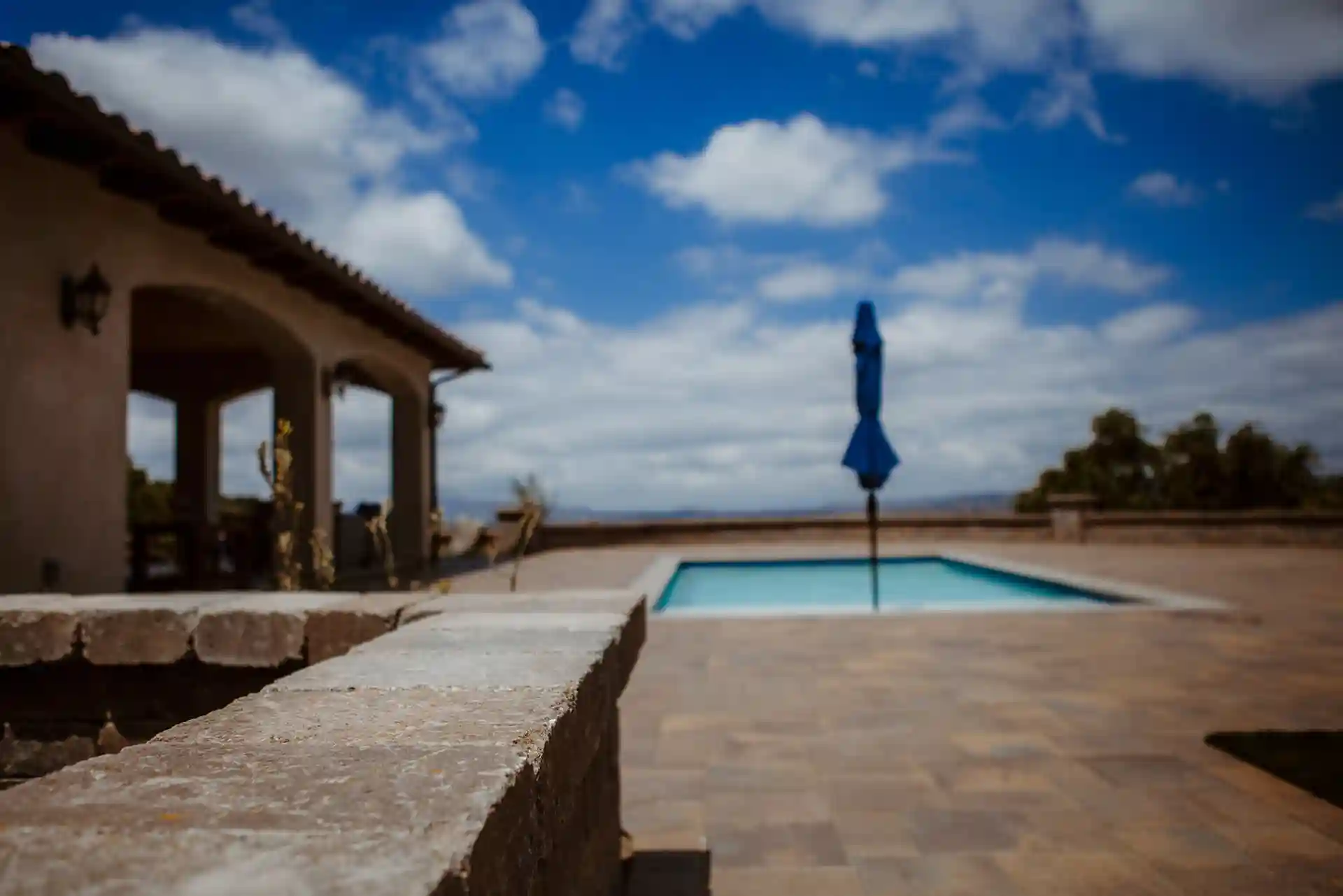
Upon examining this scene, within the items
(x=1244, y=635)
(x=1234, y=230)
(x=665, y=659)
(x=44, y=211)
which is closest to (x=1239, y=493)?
(x=1234, y=230)

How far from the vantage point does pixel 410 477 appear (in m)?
12.7

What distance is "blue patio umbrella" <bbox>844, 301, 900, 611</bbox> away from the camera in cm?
859

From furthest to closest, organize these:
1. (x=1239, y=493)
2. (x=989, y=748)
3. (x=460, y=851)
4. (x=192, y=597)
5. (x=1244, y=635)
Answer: (x=1239, y=493) < (x=1244, y=635) < (x=989, y=748) < (x=192, y=597) < (x=460, y=851)

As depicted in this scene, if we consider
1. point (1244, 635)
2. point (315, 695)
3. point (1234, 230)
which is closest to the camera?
point (315, 695)

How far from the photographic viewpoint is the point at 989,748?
139 inches

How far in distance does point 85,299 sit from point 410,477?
711cm

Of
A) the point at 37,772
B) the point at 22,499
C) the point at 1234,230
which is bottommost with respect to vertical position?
the point at 37,772

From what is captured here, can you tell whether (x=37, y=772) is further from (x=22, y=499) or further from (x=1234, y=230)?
(x=1234, y=230)

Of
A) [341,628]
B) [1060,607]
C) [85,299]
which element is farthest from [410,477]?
[341,628]

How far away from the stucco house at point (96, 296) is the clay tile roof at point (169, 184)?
0.05 feet

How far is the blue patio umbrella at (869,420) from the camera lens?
8.59m

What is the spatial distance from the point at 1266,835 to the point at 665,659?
3.50 metres

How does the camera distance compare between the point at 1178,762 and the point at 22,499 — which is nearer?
the point at 1178,762

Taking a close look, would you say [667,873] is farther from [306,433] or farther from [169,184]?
[306,433]
